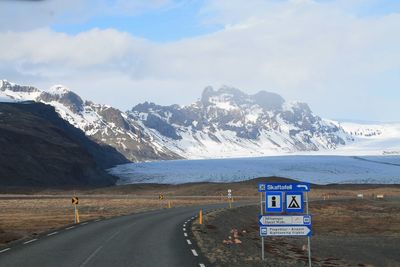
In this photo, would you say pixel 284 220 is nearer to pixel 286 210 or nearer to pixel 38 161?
pixel 286 210

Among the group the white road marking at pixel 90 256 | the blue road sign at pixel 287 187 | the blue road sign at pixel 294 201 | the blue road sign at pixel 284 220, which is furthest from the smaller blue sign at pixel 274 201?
the white road marking at pixel 90 256

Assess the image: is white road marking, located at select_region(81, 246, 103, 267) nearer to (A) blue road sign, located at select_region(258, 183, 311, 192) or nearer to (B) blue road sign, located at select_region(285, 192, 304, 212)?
(A) blue road sign, located at select_region(258, 183, 311, 192)

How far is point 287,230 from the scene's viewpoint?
846 inches

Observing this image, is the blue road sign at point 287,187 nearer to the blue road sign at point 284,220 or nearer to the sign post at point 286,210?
the sign post at point 286,210

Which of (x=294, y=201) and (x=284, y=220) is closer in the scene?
(x=294, y=201)

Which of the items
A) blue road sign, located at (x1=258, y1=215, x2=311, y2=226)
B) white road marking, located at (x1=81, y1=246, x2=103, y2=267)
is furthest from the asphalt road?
blue road sign, located at (x1=258, y1=215, x2=311, y2=226)

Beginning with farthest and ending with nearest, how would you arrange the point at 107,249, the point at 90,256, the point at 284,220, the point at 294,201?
the point at 107,249 < the point at 90,256 < the point at 284,220 < the point at 294,201

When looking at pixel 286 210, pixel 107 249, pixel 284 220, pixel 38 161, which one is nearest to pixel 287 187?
pixel 286 210

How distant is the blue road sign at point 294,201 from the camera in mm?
20938

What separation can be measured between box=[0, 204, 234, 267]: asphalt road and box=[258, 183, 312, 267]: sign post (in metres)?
3.05

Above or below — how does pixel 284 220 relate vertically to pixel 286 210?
below

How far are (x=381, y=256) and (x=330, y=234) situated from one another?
41.5ft

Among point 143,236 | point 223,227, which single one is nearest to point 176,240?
point 143,236

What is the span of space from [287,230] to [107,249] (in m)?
8.41
